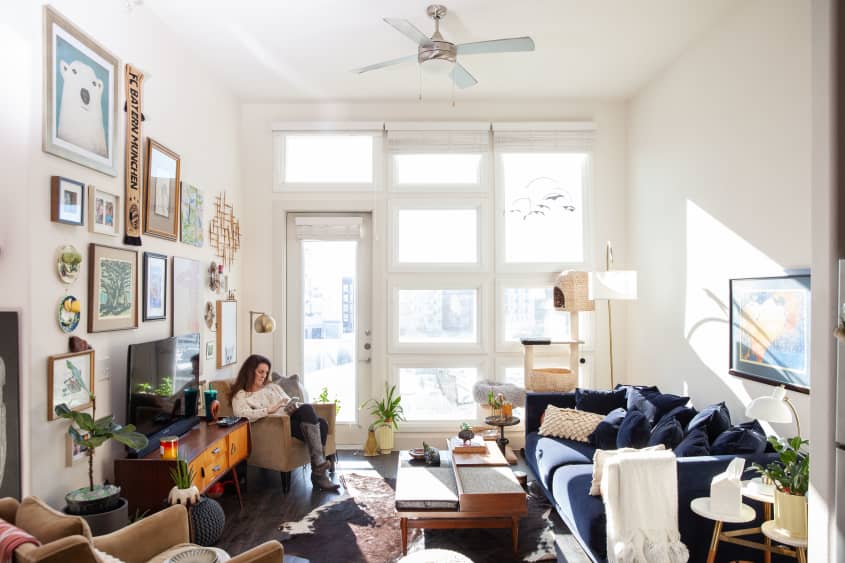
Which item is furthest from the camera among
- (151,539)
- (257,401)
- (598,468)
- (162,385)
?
(257,401)

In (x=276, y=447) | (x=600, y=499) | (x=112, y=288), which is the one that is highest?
(x=112, y=288)

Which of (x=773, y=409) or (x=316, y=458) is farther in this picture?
(x=316, y=458)

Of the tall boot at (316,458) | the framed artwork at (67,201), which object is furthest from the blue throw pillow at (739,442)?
the framed artwork at (67,201)

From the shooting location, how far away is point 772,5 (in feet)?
10.6

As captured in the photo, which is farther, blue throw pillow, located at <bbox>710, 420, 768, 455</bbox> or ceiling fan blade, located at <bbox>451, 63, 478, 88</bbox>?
ceiling fan blade, located at <bbox>451, 63, 478, 88</bbox>

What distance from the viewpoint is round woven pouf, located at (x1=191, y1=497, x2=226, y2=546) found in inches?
118

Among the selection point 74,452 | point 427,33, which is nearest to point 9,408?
point 74,452

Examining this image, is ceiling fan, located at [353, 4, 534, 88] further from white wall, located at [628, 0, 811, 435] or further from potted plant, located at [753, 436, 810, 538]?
potted plant, located at [753, 436, 810, 538]

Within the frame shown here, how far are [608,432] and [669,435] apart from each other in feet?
1.71

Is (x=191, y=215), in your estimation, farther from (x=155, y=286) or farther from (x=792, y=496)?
(x=792, y=496)

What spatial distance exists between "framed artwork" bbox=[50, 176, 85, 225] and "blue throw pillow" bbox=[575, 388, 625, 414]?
139 inches

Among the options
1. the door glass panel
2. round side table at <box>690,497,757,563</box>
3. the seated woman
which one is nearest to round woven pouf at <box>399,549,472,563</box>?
round side table at <box>690,497,757,563</box>

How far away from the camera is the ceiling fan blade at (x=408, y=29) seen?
303 centimetres

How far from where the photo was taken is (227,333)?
4.80m
